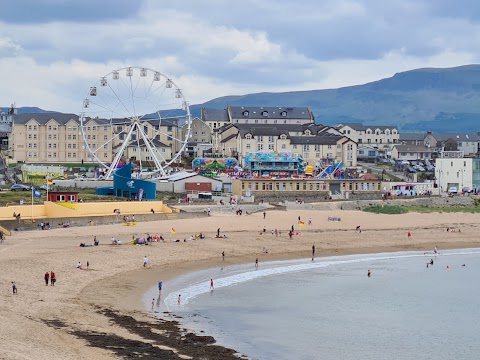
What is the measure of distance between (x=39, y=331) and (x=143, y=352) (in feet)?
9.45

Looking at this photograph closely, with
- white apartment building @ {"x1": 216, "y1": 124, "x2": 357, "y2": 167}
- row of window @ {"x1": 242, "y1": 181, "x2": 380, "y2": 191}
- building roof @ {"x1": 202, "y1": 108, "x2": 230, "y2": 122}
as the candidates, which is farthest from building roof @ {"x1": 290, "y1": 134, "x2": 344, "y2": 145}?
building roof @ {"x1": 202, "y1": 108, "x2": 230, "y2": 122}

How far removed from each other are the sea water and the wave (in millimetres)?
45

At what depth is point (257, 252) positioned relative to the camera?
45.1 meters

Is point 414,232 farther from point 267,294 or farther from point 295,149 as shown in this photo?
point 295,149

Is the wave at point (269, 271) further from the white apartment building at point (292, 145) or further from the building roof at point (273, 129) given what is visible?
the building roof at point (273, 129)

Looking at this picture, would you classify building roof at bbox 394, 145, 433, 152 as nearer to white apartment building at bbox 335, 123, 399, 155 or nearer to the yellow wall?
white apartment building at bbox 335, 123, 399, 155

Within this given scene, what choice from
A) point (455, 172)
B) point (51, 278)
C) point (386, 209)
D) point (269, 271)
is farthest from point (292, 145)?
point (51, 278)

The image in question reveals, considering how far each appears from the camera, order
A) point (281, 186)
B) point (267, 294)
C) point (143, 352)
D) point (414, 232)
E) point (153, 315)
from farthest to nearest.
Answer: point (281, 186) → point (414, 232) → point (267, 294) → point (153, 315) → point (143, 352)

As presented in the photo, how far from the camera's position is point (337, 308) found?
33.0 metres

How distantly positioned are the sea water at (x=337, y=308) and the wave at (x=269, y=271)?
0.15 ft

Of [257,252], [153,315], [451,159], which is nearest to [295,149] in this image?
[451,159]

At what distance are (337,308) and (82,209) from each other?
21.4 meters

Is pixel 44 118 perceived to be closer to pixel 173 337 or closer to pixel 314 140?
pixel 314 140

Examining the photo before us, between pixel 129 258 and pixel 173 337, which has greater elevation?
pixel 129 258
